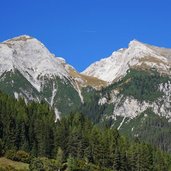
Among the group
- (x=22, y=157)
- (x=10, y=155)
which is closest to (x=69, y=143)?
(x=22, y=157)

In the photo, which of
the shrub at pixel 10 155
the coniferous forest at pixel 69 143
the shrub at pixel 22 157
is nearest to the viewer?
the shrub at pixel 22 157

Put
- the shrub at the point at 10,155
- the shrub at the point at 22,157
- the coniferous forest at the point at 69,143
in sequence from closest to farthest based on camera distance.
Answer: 1. the shrub at the point at 22,157
2. the shrub at the point at 10,155
3. the coniferous forest at the point at 69,143

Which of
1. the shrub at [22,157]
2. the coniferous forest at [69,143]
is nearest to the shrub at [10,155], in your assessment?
the shrub at [22,157]

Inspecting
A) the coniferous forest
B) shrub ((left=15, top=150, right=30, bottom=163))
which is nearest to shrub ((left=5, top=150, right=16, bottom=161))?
shrub ((left=15, top=150, right=30, bottom=163))

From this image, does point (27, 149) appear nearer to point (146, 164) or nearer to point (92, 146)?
point (92, 146)

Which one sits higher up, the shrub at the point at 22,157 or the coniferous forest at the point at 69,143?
the coniferous forest at the point at 69,143

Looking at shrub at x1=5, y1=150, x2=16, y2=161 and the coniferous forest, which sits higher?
the coniferous forest

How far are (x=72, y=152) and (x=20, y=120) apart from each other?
20670 mm

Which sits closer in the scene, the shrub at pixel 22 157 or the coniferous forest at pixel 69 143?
the shrub at pixel 22 157

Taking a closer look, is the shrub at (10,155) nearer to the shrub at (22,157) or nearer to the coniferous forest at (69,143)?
the shrub at (22,157)

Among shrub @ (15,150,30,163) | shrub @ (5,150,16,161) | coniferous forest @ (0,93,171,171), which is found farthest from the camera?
coniferous forest @ (0,93,171,171)

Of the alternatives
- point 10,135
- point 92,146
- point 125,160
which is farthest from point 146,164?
point 10,135

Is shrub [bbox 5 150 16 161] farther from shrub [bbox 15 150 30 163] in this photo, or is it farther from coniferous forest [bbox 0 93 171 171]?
coniferous forest [bbox 0 93 171 171]

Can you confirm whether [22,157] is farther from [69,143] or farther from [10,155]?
[69,143]
